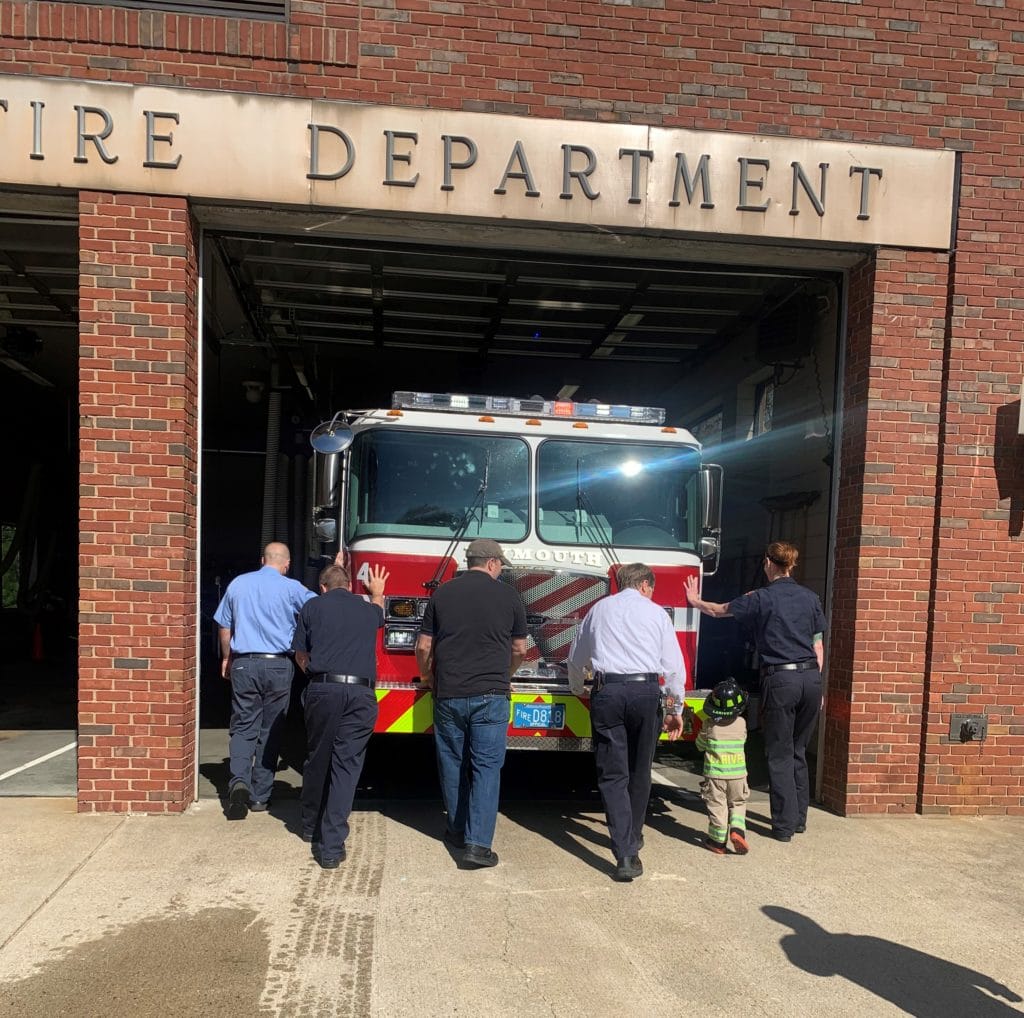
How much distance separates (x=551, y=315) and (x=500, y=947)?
24.6ft

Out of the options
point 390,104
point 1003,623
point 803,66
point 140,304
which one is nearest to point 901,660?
point 1003,623

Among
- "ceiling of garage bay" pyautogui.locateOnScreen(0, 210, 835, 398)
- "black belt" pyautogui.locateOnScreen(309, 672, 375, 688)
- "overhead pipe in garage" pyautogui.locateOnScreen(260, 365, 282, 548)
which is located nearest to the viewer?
"black belt" pyautogui.locateOnScreen(309, 672, 375, 688)

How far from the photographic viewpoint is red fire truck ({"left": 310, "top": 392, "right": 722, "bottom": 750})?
5.86 m

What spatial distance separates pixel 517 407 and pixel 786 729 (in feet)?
9.65

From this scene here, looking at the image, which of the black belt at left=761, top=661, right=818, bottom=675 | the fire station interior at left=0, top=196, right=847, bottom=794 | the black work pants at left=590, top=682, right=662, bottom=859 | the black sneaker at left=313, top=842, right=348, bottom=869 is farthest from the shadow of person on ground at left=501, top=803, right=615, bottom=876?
the fire station interior at left=0, top=196, right=847, bottom=794

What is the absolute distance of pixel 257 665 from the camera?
19.5 ft

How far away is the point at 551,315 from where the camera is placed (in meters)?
10.1

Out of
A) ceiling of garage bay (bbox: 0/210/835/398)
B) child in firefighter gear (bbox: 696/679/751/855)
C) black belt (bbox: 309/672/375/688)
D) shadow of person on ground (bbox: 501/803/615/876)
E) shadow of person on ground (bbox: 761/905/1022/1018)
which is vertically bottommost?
shadow of person on ground (bbox: 501/803/615/876)

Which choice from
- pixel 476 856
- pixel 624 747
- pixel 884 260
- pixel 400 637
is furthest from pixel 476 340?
pixel 476 856

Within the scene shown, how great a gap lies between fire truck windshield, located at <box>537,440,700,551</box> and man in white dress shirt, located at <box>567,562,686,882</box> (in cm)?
113

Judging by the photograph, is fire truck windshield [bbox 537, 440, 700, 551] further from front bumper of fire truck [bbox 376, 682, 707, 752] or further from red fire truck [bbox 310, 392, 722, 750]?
front bumper of fire truck [bbox 376, 682, 707, 752]

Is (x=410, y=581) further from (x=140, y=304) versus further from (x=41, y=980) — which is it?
(x=41, y=980)

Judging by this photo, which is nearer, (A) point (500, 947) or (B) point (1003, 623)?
(A) point (500, 947)

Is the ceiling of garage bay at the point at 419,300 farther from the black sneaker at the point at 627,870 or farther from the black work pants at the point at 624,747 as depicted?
the black sneaker at the point at 627,870
